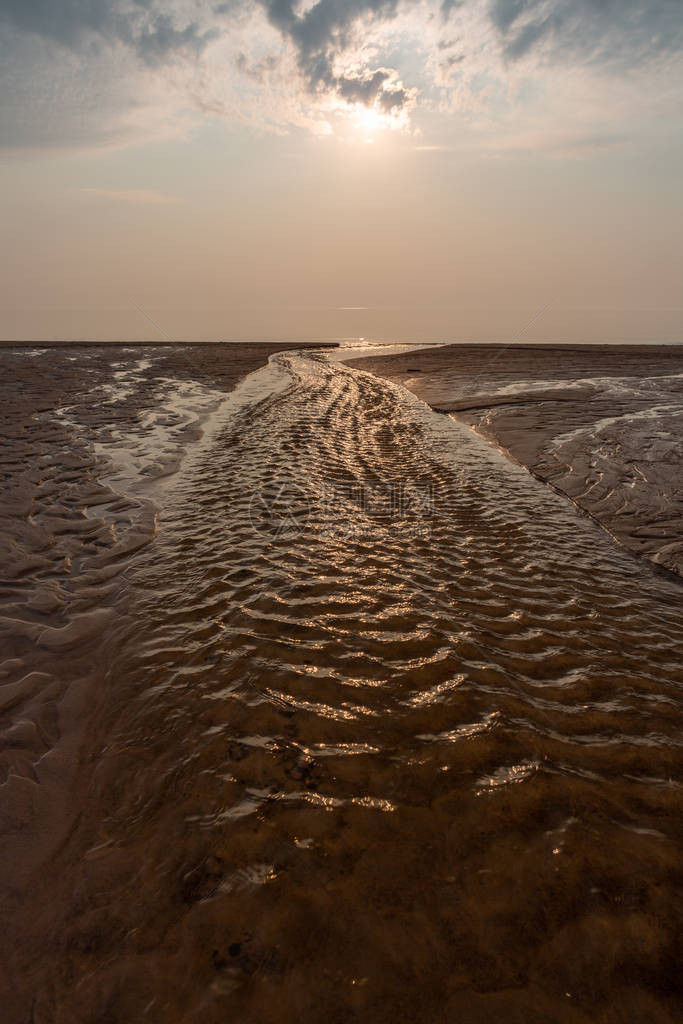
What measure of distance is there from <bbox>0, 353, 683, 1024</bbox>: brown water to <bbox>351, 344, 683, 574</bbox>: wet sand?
2.76 m

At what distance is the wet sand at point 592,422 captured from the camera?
29.3ft

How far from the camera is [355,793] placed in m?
3.45

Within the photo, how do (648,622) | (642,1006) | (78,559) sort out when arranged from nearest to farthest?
(642,1006) < (648,622) < (78,559)

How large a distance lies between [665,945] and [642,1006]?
361 millimetres

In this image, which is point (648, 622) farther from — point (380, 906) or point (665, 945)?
point (380, 906)

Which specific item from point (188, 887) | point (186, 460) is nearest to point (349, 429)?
point (186, 460)

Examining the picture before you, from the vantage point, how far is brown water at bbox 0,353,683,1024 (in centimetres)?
250

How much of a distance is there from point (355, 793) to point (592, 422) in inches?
634

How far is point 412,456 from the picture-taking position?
41.2 feet
